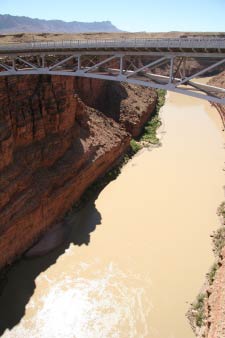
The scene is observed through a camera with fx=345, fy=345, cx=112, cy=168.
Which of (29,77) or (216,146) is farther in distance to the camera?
(216,146)

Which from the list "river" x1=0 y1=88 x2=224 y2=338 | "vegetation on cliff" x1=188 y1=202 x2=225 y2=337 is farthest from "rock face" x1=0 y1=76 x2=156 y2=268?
"vegetation on cliff" x1=188 y1=202 x2=225 y2=337

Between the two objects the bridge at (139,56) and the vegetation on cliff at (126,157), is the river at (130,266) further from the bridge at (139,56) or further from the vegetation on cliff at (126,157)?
the bridge at (139,56)

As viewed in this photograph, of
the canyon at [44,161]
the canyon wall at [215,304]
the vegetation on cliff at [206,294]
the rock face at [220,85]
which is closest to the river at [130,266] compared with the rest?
the vegetation on cliff at [206,294]

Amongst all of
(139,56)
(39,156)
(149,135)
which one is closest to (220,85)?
(149,135)

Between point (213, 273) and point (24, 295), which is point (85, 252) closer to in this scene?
point (24, 295)

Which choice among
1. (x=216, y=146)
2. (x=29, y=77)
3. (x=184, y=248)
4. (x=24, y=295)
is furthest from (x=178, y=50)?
(x=216, y=146)

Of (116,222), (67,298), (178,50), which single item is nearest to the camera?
(178,50)
